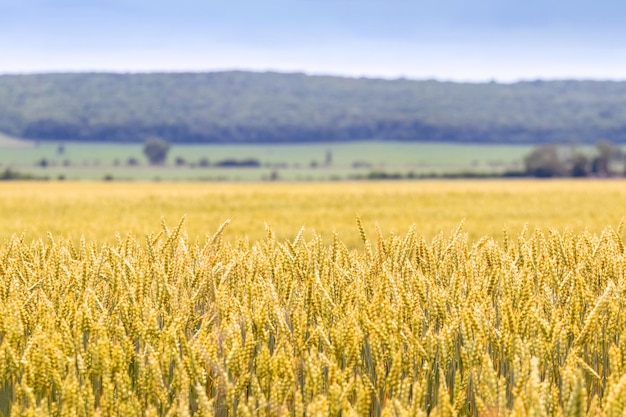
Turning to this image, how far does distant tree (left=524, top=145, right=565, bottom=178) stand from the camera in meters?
70.6

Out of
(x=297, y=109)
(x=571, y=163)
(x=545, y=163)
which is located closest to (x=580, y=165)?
(x=571, y=163)

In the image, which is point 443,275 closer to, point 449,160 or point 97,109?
point 449,160

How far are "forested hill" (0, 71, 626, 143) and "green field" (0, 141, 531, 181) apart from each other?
10.3 meters

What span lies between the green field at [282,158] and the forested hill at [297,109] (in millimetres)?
10339

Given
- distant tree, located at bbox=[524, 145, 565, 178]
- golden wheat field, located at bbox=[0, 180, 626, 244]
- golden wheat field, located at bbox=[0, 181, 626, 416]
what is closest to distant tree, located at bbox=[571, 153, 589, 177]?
distant tree, located at bbox=[524, 145, 565, 178]

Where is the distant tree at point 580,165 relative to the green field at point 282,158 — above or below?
above

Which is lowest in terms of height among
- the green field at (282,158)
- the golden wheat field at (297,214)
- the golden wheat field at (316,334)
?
the green field at (282,158)

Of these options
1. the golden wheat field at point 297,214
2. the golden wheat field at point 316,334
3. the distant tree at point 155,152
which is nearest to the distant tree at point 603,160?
the golden wheat field at point 297,214

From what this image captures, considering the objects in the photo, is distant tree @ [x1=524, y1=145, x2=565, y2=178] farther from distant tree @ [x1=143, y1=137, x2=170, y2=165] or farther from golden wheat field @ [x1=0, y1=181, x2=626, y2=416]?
golden wheat field @ [x1=0, y1=181, x2=626, y2=416]

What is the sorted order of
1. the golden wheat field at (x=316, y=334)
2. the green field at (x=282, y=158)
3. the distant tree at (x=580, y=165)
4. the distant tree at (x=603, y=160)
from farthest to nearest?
the green field at (x=282, y=158)
the distant tree at (x=603, y=160)
the distant tree at (x=580, y=165)
the golden wheat field at (x=316, y=334)

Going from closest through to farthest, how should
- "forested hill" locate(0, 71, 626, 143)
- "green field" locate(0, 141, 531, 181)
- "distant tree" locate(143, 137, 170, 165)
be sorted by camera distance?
1. "green field" locate(0, 141, 531, 181)
2. "distant tree" locate(143, 137, 170, 165)
3. "forested hill" locate(0, 71, 626, 143)

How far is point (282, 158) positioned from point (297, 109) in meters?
46.5

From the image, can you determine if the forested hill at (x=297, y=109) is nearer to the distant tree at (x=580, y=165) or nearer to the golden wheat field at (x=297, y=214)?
the distant tree at (x=580, y=165)

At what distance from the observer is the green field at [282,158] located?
9400 centimetres
